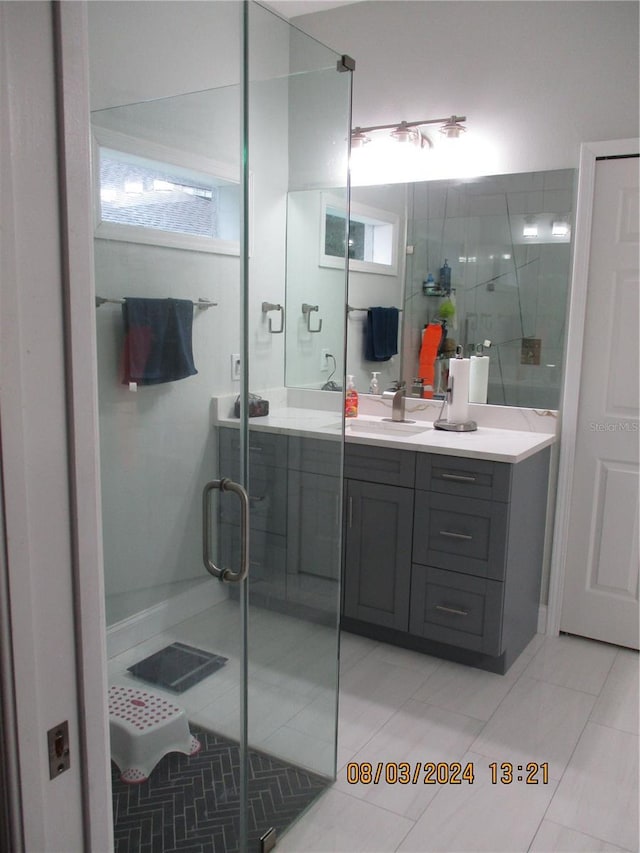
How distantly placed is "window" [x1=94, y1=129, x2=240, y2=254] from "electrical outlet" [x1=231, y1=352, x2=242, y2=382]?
0.23 meters

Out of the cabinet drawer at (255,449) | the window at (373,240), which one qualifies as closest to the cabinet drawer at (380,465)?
the window at (373,240)

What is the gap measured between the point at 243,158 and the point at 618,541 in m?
2.43

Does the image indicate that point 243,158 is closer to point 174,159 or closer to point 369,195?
point 174,159

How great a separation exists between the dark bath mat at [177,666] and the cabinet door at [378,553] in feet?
4.61

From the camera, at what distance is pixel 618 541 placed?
3.08 meters

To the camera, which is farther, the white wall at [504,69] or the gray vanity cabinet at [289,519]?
the white wall at [504,69]

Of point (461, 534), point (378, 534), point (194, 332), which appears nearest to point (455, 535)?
point (461, 534)

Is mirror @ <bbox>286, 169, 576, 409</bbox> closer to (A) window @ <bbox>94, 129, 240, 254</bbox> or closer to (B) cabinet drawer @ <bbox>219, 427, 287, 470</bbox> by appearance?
(B) cabinet drawer @ <bbox>219, 427, 287, 470</bbox>

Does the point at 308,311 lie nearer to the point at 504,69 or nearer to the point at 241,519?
the point at 241,519

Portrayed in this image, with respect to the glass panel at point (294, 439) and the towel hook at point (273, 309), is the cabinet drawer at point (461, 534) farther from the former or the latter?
the towel hook at point (273, 309)

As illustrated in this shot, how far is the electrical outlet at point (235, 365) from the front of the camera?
158cm

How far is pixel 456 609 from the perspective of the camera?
2.87 meters

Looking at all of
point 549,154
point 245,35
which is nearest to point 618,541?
Result: point 549,154
